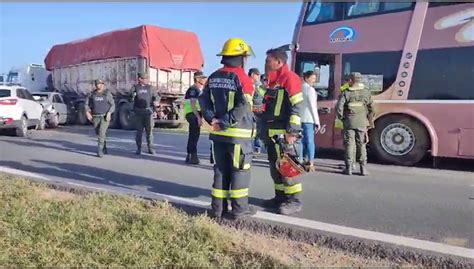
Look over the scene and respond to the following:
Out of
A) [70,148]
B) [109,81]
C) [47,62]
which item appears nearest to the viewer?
[70,148]

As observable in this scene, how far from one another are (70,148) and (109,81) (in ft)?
24.2

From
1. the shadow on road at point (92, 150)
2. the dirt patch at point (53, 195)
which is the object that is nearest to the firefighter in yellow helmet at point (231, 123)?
the dirt patch at point (53, 195)

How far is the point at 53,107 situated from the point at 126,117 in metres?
2.76

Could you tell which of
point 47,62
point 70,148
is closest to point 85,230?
point 70,148

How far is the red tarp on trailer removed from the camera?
16.1 meters

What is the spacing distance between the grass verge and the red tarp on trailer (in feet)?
39.4

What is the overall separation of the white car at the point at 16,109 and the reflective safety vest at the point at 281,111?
10197mm

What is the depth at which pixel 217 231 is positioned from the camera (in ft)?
12.8

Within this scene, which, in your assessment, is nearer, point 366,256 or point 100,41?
point 366,256

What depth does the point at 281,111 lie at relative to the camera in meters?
4.76

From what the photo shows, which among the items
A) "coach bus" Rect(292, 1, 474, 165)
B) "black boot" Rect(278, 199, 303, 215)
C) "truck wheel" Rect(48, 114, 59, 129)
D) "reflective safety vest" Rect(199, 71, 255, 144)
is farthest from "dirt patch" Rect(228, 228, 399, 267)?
"truck wheel" Rect(48, 114, 59, 129)

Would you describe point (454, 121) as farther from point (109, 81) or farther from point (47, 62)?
point (47, 62)

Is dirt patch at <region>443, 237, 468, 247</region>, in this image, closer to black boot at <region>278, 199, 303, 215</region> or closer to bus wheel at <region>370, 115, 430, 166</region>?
black boot at <region>278, 199, 303, 215</region>

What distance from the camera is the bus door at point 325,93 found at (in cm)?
873
